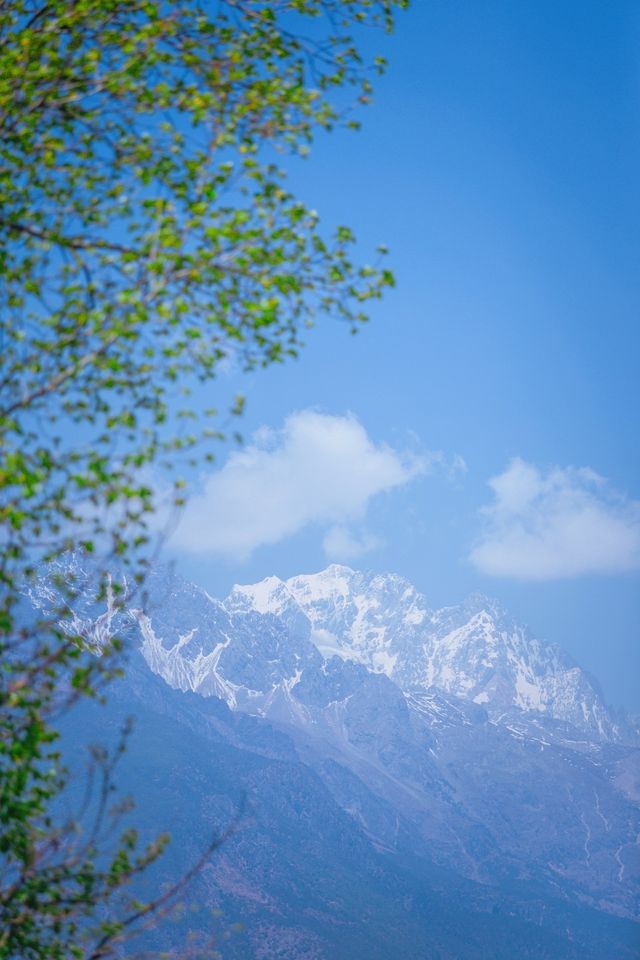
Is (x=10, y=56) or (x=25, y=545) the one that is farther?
(x=10, y=56)

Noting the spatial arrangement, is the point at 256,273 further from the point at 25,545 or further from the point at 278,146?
the point at 25,545

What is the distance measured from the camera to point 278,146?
10172mm

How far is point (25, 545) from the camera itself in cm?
847

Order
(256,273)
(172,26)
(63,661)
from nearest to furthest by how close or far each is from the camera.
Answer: (63,661)
(256,273)
(172,26)

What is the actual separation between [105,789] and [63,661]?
5.50 ft

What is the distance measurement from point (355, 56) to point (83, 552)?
8.54 metres

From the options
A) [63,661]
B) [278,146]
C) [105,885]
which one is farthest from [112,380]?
[105,885]

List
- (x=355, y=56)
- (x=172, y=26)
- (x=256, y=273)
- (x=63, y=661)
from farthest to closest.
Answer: (x=355, y=56)
(x=172, y=26)
(x=256, y=273)
(x=63, y=661)

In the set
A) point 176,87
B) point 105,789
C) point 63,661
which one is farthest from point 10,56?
point 105,789

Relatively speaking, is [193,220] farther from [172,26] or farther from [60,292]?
[172,26]

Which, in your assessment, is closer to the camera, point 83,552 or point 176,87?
point 83,552

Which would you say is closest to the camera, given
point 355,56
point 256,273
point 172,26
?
point 256,273

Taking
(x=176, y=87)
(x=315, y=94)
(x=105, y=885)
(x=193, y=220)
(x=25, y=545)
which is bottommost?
(x=105, y=885)

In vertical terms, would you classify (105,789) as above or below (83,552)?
below
